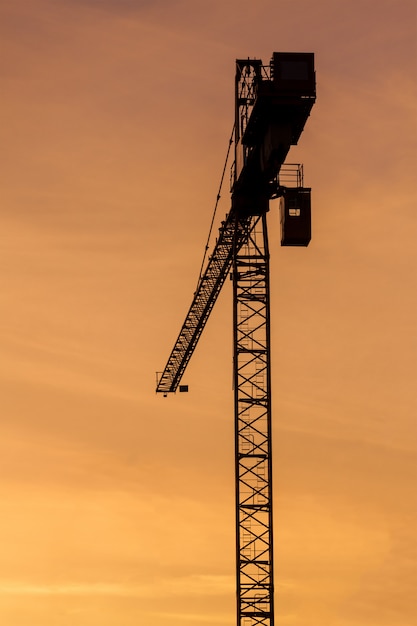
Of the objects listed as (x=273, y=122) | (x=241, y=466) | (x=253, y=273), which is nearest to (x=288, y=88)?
(x=273, y=122)

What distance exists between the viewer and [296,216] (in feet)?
340

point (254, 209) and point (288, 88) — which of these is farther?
point (254, 209)

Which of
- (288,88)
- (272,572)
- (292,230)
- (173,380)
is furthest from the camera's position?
(173,380)

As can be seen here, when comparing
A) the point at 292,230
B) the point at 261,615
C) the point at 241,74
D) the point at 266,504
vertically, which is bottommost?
the point at 261,615

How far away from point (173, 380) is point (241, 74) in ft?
116

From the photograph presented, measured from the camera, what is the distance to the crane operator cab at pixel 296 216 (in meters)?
103

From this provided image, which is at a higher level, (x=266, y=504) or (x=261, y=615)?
(x=266, y=504)

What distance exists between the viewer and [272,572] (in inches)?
4328

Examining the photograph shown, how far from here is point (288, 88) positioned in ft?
317

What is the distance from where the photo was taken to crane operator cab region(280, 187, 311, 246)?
339 feet

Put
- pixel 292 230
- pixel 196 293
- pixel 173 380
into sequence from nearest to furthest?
pixel 292 230 < pixel 196 293 < pixel 173 380

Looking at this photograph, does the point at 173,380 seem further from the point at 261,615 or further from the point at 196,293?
the point at 261,615

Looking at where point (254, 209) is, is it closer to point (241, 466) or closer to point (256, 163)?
point (256, 163)

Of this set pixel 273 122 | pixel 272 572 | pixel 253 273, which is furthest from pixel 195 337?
pixel 273 122
